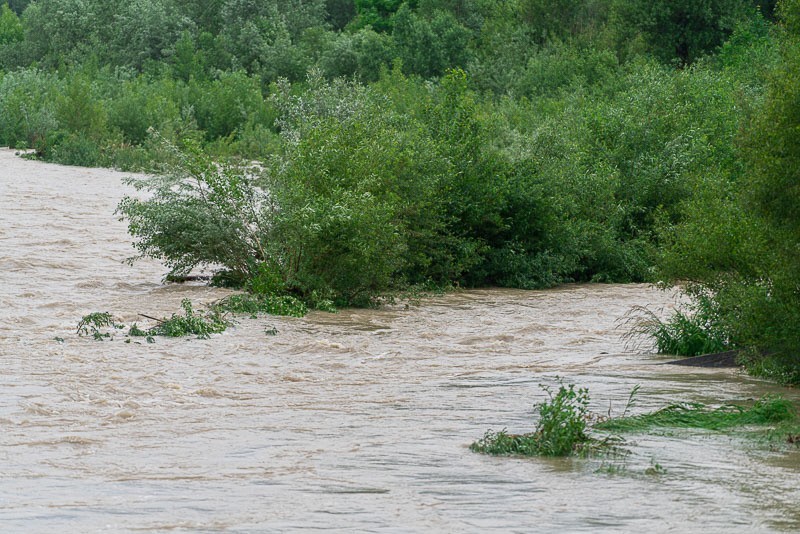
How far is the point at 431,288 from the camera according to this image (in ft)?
77.0

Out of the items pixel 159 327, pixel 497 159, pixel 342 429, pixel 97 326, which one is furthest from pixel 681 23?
pixel 342 429

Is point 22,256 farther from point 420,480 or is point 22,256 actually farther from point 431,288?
point 420,480

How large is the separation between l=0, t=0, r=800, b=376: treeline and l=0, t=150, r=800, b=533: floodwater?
1.30 metres

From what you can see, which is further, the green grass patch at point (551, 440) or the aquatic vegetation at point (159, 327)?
the aquatic vegetation at point (159, 327)

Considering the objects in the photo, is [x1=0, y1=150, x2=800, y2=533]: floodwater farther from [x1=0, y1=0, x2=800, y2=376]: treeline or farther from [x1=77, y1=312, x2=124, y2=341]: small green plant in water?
[x1=0, y1=0, x2=800, y2=376]: treeline

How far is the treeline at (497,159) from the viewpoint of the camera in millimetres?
15070

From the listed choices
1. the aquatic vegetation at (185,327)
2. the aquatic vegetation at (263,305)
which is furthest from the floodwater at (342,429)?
the aquatic vegetation at (263,305)

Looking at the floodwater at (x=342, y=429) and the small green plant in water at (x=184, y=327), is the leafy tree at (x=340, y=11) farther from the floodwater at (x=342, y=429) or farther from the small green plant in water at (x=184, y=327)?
the small green plant in water at (x=184, y=327)

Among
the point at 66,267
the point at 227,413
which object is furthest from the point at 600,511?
the point at 66,267

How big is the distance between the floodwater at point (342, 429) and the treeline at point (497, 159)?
4.27 feet

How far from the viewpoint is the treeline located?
49.4 ft

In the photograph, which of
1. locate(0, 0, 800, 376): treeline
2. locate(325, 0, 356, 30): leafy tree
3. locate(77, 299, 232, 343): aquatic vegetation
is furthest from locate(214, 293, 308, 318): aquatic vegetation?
locate(325, 0, 356, 30): leafy tree

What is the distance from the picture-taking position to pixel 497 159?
Result: 25.1 meters

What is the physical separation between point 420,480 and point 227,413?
10.9 feet
